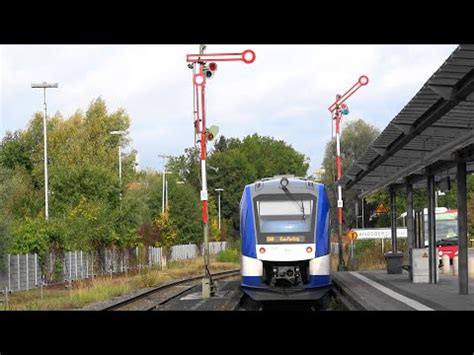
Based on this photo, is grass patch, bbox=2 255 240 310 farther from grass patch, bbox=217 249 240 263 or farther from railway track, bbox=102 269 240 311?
grass patch, bbox=217 249 240 263

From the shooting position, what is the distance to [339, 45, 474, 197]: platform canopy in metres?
13.7

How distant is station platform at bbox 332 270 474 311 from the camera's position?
16.5 metres

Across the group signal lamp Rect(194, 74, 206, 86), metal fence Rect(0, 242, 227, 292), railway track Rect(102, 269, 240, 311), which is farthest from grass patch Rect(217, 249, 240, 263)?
signal lamp Rect(194, 74, 206, 86)

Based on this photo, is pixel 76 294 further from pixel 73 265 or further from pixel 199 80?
pixel 73 265

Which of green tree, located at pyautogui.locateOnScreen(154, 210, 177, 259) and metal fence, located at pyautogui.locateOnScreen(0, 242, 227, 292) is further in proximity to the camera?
green tree, located at pyautogui.locateOnScreen(154, 210, 177, 259)

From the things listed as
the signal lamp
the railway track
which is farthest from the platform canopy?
the railway track

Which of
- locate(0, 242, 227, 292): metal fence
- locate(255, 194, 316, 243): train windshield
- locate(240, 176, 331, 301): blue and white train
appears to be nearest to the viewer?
locate(240, 176, 331, 301): blue and white train

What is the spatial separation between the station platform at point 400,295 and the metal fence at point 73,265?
11.6 meters

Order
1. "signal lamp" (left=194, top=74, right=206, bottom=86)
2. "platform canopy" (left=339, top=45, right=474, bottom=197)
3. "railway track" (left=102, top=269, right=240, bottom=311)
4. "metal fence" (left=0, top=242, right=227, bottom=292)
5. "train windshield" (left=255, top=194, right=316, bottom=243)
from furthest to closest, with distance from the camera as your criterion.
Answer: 1. "metal fence" (left=0, top=242, right=227, bottom=292)
2. "signal lamp" (left=194, top=74, right=206, bottom=86)
3. "railway track" (left=102, top=269, right=240, bottom=311)
4. "train windshield" (left=255, top=194, right=316, bottom=243)
5. "platform canopy" (left=339, top=45, right=474, bottom=197)

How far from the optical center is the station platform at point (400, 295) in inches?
648

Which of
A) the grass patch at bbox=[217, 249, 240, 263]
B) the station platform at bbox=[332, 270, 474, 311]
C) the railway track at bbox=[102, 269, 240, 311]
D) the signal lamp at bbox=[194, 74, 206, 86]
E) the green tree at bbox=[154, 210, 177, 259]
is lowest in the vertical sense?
the grass patch at bbox=[217, 249, 240, 263]

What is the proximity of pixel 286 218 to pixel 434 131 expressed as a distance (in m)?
3.95

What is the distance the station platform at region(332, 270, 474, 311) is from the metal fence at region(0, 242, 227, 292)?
38.1ft

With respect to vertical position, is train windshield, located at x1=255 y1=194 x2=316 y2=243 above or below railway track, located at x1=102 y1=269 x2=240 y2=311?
above
